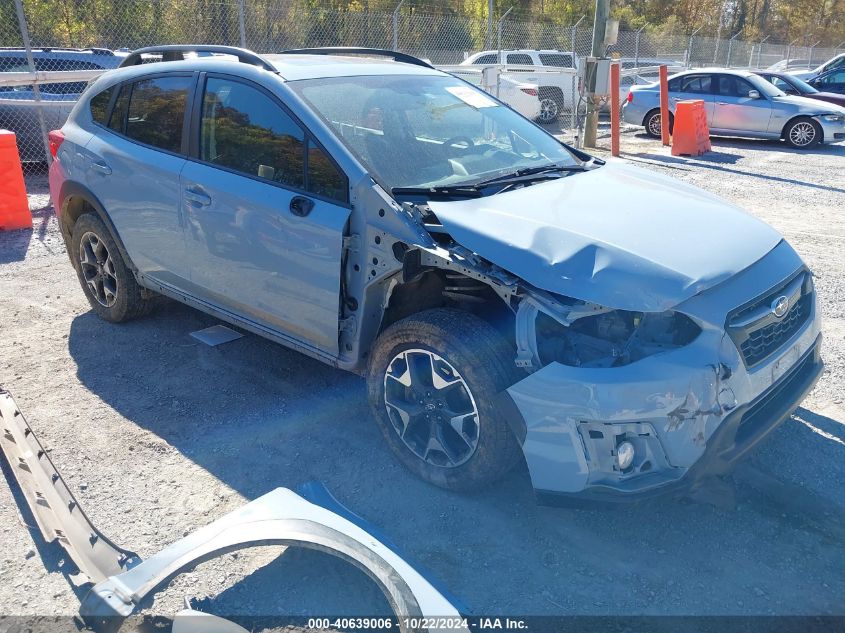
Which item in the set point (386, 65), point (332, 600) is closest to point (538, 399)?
point (332, 600)

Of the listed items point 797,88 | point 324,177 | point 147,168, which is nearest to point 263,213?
point 324,177

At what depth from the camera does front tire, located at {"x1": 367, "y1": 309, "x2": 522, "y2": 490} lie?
10.3 feet

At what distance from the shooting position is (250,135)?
159 inches

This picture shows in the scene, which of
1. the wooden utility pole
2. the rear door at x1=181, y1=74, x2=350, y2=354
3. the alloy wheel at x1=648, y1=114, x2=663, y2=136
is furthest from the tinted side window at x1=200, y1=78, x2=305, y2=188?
the alloy wheel at x1=648, y1=114, x2=663, y2=136

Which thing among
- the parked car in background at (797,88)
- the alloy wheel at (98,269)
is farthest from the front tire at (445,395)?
the parked car in background at (797,88)

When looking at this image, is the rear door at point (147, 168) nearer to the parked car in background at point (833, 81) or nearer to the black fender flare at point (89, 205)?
the black fender flare at point (89, 205)

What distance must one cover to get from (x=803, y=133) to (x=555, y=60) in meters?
6.92

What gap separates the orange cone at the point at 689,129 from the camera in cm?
1345

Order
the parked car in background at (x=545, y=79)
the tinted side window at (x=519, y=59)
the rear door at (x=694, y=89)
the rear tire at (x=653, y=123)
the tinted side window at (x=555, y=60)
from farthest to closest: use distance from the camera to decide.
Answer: the tinted side window at (x=555, y=60) → the tinted side window at (x=519, y=59) → the parked car in background at (x=545, y=79) → the rear tire at (x=653, y=123) → the rear door at (x=694, y=89)

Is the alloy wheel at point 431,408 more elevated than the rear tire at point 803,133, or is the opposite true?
the alloy wheel at point 431,408

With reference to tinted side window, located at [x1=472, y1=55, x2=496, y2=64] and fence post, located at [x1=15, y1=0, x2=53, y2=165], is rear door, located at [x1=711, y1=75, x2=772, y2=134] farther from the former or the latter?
fence post, located at [x1=15, y1=0, x2=53, y2=165]

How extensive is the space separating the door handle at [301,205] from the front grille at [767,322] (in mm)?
1983

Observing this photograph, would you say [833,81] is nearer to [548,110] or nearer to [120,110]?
[548,110]

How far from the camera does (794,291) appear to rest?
3398mm
